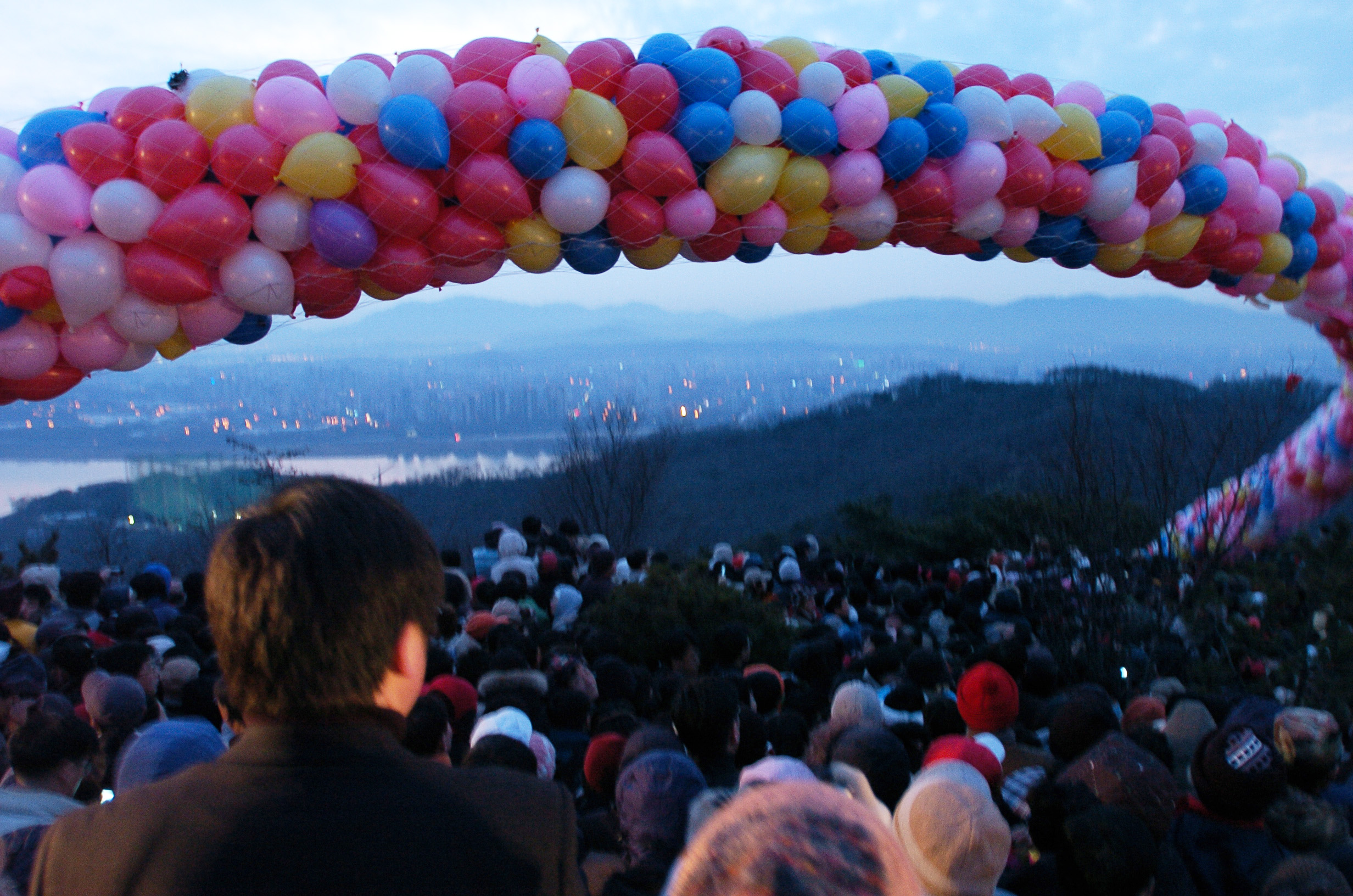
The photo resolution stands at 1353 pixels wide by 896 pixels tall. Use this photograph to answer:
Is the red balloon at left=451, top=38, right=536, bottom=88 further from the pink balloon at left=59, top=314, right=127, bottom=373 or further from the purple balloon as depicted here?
the pink balloon at left=59, top=314, right=127, bottom=373

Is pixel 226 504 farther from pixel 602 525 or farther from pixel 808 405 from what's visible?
pixel 808 405

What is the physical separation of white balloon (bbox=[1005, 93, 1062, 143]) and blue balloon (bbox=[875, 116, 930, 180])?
1.77 ft

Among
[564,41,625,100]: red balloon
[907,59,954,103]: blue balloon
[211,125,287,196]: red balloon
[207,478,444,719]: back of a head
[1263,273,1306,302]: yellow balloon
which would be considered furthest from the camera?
[1263,273,1306,302]: yellow balloon

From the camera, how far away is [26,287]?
392 cm

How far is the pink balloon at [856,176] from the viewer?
14.7ft

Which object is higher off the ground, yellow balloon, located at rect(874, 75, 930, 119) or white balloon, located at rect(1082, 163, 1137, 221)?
yellow balloon, located at rect(874, 75, 930, 119)

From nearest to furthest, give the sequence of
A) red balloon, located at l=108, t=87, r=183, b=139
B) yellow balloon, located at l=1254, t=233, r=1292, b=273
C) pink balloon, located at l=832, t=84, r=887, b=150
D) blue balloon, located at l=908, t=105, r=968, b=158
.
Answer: red balloon, located at l=108, t=87, r=183, b=139 → pink balloon, located at l=832, t=84, r=887, b=150 → blue balloon, located at l=908, t=105, r=968, b=158 → yellow balloon, located at l=1254, t=233, r=1292, b=273

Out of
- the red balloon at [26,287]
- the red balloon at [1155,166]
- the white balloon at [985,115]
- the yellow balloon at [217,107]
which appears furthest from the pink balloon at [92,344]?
the red balloon at [1155,166]

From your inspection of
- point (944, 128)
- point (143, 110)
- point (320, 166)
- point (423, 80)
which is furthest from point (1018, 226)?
point (143, 110)

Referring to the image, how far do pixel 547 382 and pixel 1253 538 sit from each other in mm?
27462

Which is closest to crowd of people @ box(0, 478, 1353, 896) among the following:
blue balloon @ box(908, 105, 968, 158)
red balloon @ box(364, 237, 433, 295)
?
red balloon @ box(364, 237, 433, 295)

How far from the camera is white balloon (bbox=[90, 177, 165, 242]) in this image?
390 cm

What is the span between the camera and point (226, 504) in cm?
1255

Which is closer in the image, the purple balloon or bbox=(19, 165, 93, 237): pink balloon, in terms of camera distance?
bbox=(19, 165, 93, 237): pink balloon
